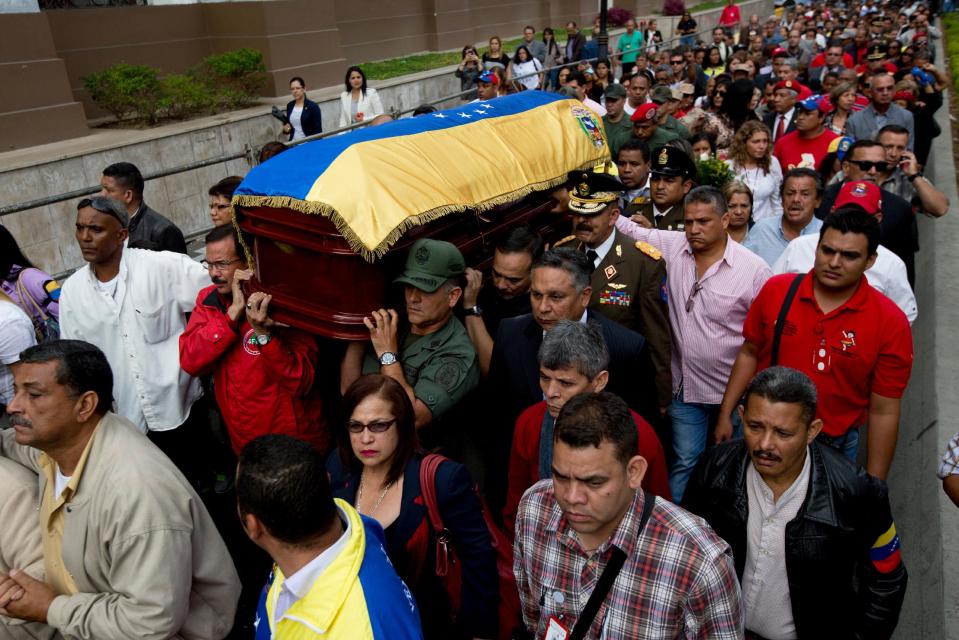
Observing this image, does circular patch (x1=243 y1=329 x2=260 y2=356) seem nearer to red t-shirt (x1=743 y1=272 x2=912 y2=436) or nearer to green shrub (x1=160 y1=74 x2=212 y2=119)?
red t-shirt (x1=743 y1=272 x2=912 y2=436)

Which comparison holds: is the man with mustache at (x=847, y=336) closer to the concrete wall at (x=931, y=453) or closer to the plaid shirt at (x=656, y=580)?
the concrete wall at (x=931, y=453)

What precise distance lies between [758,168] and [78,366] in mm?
4803

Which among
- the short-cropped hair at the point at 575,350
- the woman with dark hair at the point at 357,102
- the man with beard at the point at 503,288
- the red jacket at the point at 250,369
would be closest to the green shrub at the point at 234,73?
the woman with dark hair at the point at 357,102

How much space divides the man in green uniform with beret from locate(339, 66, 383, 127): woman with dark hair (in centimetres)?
668

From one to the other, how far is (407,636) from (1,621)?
61.5 inches

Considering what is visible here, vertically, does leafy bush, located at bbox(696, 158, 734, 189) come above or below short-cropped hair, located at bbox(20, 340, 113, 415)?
below

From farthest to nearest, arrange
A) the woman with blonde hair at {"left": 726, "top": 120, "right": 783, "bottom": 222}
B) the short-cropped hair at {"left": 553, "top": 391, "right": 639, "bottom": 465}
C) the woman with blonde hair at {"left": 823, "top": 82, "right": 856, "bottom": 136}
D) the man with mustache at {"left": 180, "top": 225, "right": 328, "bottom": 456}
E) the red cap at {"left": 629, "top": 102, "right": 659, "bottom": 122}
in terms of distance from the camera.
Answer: the woman with blonde hair at {"left": 823, "top": 82, "right": 856, "bottom": 136}, the red cap at {"left": 629, "top": 102, "right": 659, "bottom": 122}, the woman with blonde hair at {"left": 726, "top": 120, "right": 783, "bottom": 222}, the man with mustache at {"left": 180, "top": 225, "right": 328, "bottom": 456}, the short-cropped hair at {"left": 553, "top": 391, "right": 639, "bottom": 465}

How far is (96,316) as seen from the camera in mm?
3709

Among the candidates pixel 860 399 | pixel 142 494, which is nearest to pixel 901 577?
pixel 860 399

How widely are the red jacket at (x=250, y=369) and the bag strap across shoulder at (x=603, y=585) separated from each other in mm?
1748

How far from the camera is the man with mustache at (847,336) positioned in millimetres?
3111

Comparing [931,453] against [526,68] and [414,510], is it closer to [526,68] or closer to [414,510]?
[414,510]

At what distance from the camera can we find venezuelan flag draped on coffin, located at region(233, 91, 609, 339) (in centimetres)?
316

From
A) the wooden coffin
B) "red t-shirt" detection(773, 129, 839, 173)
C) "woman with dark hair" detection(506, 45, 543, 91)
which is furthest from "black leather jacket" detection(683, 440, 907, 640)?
"woman with dark hair" detection(506, 45, 543, 91)
